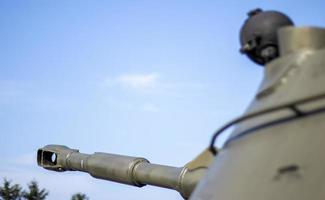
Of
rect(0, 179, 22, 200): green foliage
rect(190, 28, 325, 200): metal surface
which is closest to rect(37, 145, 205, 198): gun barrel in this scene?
rect(190, 28, 325, 200): metal surface

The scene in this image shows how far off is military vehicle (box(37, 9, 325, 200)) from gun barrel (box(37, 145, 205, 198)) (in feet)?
7.10

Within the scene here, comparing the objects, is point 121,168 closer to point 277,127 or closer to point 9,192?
point 277,127

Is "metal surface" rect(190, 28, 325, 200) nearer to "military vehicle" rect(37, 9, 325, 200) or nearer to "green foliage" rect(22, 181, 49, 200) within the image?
"military vehicle" rect(37, 9, 325, 200)

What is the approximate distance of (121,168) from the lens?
7.67 meters

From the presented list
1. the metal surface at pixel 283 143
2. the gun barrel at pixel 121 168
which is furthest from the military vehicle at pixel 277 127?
the gun barrel at pixel 121 168

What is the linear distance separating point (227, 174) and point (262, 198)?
440 mm

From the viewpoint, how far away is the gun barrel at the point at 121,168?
6.59 m

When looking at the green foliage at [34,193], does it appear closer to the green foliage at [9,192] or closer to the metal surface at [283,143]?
the green foliage at [9,192]

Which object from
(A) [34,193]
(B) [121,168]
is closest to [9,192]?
(A) [34,193]

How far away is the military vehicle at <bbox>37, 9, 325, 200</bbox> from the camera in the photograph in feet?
9.39

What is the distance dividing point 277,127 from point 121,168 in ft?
15.5

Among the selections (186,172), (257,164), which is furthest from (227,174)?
(186,172)

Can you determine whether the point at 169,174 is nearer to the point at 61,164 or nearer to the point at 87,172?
the point at 87,172

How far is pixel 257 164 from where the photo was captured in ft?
10.2
